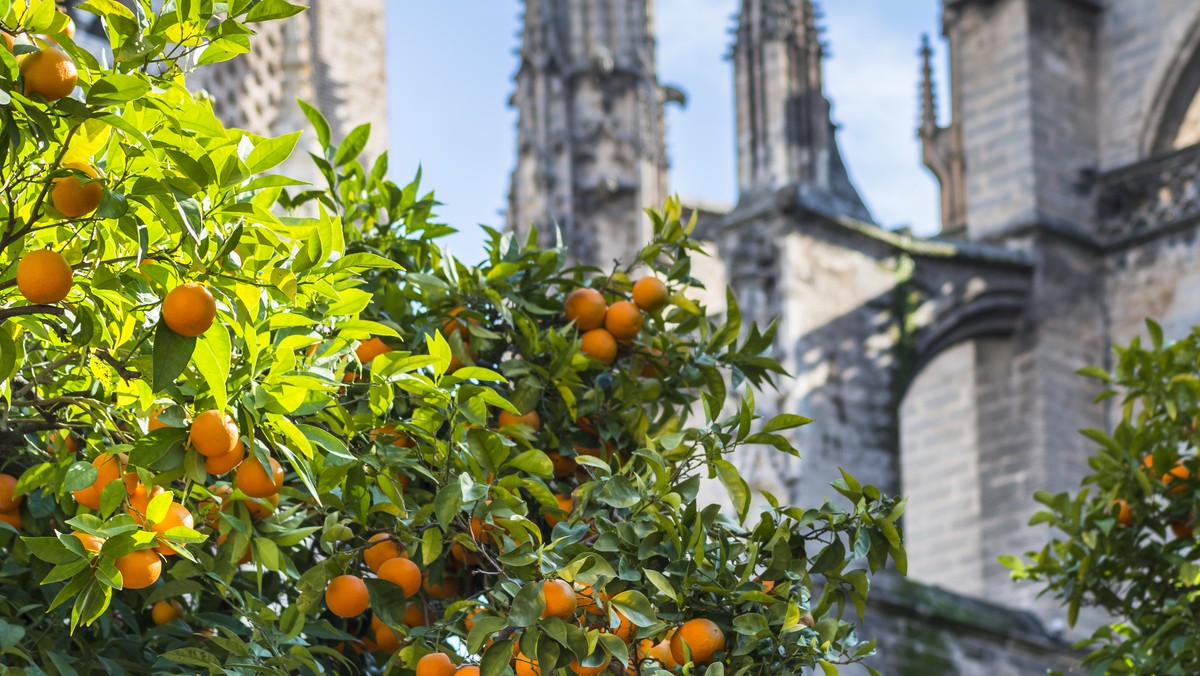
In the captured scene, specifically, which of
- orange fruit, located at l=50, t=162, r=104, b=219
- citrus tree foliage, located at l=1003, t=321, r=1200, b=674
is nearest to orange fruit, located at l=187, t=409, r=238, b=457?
orange fruit, located at l=50, t=162, r=104, b=219

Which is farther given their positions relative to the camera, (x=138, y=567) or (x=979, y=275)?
(x=979, y=275)

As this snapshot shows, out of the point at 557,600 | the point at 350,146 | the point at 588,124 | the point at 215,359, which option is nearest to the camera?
the point at 215,359

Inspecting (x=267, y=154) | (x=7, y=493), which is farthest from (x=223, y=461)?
(x=7, y=493)

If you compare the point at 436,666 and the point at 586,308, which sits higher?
the point at 586,308

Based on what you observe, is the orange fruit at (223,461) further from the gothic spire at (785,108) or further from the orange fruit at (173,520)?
the gothic spire at (785,108)

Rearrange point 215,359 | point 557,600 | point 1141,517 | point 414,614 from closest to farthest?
point 215,359
point 557,600
point 414,614
point 1141,517

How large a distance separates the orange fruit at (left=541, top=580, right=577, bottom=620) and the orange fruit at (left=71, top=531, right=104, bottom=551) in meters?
1.12

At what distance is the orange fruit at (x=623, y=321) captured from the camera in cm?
638

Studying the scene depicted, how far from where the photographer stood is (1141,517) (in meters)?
8.20

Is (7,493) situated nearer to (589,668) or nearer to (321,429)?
(321,429)

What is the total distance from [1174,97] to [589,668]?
839 inches

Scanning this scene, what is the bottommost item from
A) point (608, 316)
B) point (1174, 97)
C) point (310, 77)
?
point (608, 316)

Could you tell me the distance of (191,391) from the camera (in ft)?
14.8

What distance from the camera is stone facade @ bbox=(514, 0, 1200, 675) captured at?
21031 millimetres
